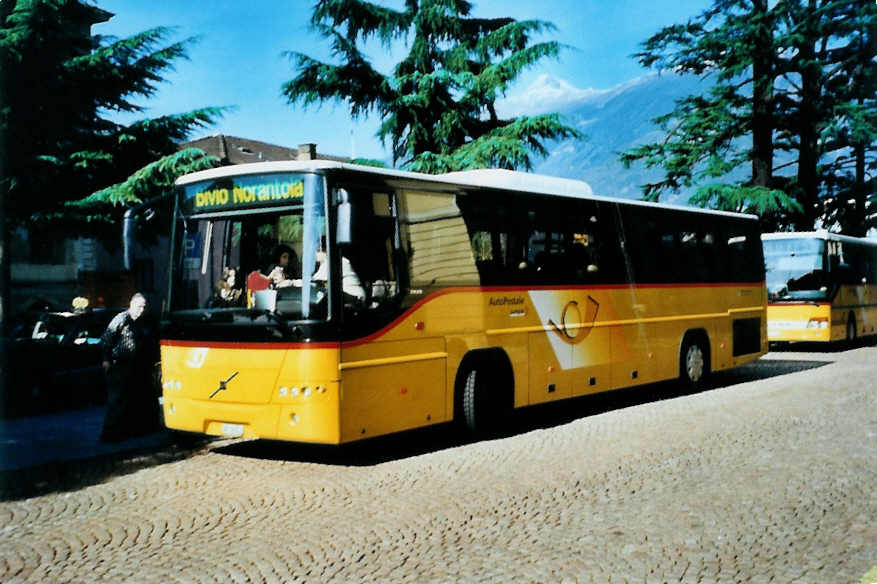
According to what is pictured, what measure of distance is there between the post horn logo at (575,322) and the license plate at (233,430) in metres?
4.33

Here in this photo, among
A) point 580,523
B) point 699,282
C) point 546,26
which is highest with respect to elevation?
point 546,26

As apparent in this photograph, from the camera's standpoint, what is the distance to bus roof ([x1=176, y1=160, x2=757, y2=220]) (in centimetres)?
869

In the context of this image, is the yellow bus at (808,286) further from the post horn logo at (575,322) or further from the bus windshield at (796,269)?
the post horn logo at (575,322)

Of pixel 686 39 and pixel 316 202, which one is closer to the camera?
pixel 316 202

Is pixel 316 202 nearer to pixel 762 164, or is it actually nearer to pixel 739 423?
pixel 739 423

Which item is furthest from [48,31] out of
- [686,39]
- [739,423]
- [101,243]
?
[686,39]

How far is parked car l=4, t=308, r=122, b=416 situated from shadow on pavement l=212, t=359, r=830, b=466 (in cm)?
408

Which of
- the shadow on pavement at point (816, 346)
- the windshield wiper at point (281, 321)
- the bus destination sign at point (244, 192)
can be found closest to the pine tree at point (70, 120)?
the bus destination sign at point (244, 192)

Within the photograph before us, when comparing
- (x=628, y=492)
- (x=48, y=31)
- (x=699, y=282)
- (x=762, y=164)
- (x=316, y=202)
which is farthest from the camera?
(x=762, y=164)

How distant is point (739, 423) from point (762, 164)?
2326 centimetres

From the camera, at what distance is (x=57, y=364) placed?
13.0 metres

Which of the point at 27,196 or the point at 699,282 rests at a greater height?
the point at 27,196

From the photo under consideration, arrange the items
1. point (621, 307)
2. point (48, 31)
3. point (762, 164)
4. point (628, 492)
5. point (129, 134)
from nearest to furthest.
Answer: point (628, 492), point (621, 307), point (48, 31), point (129, 134), point (762, 164)

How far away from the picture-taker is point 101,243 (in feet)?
70.4
